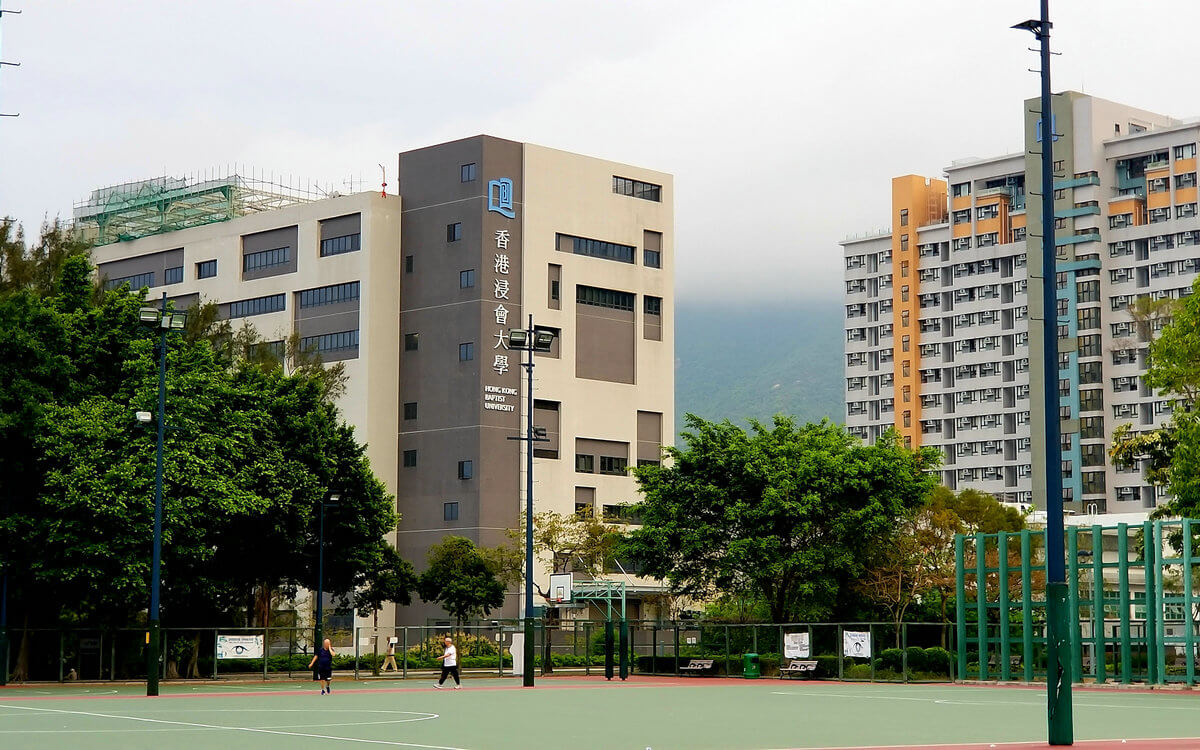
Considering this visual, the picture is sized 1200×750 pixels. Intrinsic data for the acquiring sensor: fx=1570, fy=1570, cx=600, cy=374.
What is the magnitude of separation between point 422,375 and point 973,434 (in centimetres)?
7279

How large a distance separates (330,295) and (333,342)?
10.5 feet

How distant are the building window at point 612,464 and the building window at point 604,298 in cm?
1004

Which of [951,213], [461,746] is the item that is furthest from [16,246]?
[951,213]

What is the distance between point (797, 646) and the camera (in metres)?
55.9

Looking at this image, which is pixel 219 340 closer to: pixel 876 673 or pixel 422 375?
pixel 422 375

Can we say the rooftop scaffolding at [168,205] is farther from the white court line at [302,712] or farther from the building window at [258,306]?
the white court line at [302,712]

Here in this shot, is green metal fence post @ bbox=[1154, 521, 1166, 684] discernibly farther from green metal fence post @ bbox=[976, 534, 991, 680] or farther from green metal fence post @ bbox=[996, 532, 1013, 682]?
green metal fence post @ bbox=[976, 534, 991, 680]

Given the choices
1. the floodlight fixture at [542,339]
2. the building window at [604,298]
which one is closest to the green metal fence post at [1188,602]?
the floodlight fixture at [542,339]

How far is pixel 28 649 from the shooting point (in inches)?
2188

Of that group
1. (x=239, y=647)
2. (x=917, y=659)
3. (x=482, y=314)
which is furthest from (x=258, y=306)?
(x=917, y=659)

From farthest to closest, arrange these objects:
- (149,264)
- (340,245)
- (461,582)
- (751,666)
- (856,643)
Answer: (149,264)
(340,245)
(461,582)
(751,666)
(856,643)

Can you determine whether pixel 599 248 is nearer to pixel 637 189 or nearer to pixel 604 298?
pixel 604 298

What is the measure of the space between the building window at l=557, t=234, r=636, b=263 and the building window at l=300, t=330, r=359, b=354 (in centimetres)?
1475

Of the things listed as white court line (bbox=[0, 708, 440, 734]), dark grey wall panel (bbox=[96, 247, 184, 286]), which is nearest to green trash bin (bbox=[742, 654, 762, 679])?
white court line (bbox=[0, 708, 440, 734])
